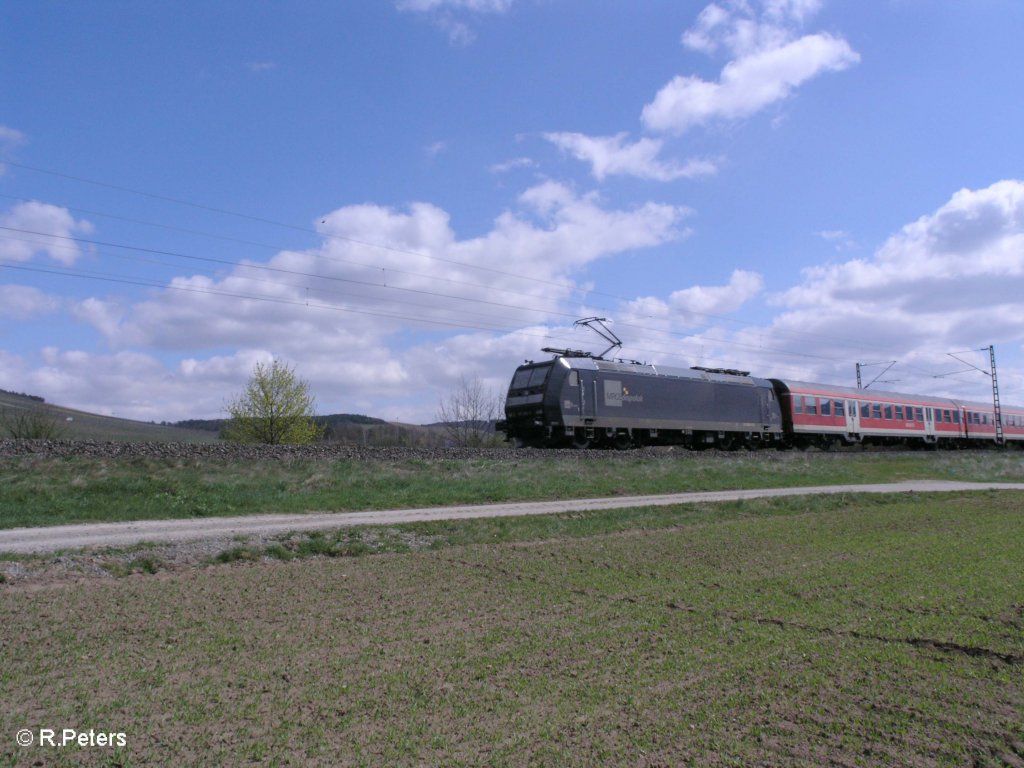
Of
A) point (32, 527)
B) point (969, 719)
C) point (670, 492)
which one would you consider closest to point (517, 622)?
point (969, 719)

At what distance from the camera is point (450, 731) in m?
4.40

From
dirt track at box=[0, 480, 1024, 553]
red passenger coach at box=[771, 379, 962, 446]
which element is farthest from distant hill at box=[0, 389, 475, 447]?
red passenger coach at box=[771, 379, 962, 446]

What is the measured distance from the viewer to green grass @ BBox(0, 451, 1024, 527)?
14758 mm

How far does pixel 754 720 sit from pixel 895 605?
3550 millimetres

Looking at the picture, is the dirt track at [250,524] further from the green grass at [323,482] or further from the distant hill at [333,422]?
the distant hill at [333,422]

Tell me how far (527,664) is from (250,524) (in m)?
8.98

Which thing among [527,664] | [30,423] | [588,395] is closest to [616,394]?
[588,395]

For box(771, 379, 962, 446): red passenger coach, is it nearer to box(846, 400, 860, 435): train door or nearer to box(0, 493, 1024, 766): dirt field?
box(846, 400, 860, 435): train door

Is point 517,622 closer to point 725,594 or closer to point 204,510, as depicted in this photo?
point 725,594

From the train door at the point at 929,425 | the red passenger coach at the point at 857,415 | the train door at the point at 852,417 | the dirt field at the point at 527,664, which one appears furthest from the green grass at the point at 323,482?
the train door at the point at 929,425

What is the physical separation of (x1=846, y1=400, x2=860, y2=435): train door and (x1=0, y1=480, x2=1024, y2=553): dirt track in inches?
1016

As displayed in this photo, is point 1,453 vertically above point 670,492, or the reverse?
point 1,453

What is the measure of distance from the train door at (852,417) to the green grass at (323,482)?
16209 mm

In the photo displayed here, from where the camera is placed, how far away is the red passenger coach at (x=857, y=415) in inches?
1615
